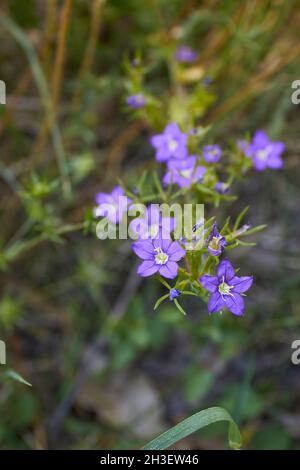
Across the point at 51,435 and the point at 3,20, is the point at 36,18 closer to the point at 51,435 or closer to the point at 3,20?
the point at 3,20

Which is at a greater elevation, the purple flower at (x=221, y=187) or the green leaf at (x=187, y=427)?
the purple flower at (x=221, y=187)

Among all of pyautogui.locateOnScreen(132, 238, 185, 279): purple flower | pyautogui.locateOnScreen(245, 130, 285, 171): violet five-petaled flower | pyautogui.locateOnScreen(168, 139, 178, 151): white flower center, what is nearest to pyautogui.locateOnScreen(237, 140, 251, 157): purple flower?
pyautogui.locateOnScreen(245, 130, 285, 171): violet five-petaled flower

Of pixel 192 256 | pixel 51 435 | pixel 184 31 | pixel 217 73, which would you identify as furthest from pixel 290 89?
pixel 51 435

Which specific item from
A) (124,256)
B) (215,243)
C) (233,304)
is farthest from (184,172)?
→ (124,256)

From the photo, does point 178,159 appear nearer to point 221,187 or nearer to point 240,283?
point 221,187

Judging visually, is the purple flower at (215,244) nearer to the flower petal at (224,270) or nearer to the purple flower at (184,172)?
the flower petal at (224,270)

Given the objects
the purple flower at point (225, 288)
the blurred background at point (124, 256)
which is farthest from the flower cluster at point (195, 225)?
the blurred background at point (124, 256)
